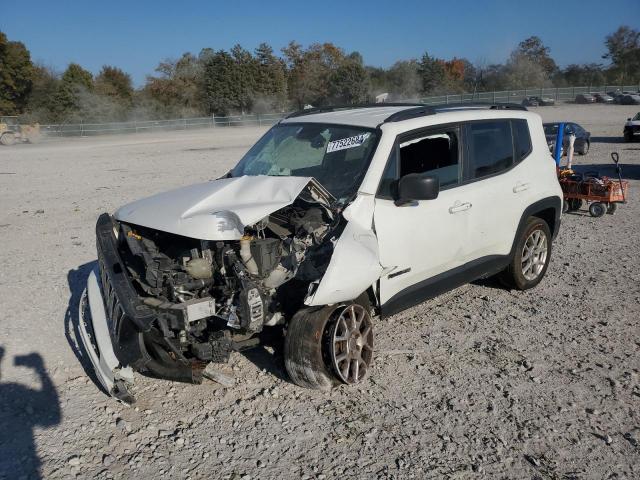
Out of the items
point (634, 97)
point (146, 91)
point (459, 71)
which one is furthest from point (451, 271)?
Result: point (459, 71)

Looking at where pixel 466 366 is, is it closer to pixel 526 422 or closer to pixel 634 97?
pixel 526 422

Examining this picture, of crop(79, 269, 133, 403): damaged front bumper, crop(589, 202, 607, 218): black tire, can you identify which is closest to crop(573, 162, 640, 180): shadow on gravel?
crop(589, 202, 607, 218): black tire

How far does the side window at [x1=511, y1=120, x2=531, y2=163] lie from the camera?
5305 mm

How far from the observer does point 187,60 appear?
66188mm

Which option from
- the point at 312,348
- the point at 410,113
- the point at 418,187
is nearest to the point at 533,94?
the point at 410,113

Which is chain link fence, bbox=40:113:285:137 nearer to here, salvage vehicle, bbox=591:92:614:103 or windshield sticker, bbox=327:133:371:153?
salvage vehicle, bbox=591:92:614:103

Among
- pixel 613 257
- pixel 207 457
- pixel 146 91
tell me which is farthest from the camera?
pixel 146 91

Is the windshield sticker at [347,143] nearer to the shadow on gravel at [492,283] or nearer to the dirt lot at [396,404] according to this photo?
the dirt lot at [396,404]

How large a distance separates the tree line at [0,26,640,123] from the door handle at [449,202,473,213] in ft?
173

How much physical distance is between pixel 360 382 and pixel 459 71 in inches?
3303

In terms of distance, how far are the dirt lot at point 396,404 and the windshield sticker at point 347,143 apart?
1.67m

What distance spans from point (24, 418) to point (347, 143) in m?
3.07

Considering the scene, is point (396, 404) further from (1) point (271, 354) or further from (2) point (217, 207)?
(2) point (217, 207)

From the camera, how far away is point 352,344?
386cm
